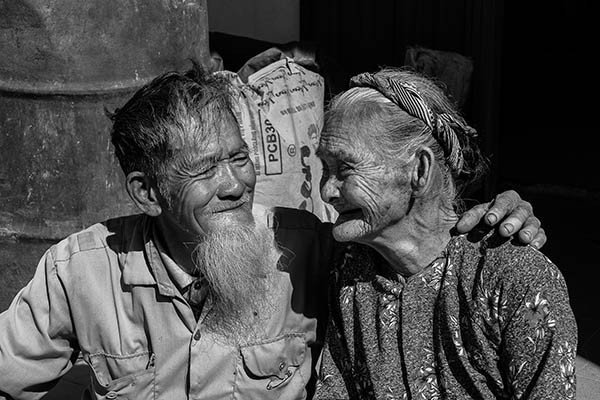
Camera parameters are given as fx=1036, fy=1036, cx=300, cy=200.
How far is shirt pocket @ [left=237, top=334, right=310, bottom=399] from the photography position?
276 cm

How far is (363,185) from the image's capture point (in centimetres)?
248

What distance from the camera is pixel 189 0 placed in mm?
4070

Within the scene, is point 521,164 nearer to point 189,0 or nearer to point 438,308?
point 189,0

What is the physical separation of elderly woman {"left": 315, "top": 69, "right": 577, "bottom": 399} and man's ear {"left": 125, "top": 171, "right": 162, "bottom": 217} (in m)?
0.48

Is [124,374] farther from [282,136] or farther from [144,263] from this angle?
[282,136]

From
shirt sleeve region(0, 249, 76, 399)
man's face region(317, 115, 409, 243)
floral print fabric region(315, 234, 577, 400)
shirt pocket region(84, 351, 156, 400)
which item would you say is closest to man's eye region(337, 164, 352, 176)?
man's face region(317, 115, 409, 243)

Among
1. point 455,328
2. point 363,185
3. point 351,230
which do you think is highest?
point 363,185

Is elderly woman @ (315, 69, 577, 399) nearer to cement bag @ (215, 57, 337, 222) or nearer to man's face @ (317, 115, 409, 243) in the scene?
man's face @ (317, 115, 409, 243)

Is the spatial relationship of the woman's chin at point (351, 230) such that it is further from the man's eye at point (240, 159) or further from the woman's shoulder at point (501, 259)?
the man's eye at point (240, 159)

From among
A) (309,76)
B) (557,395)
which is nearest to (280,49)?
(309,76)

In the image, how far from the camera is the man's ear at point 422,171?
2445mm

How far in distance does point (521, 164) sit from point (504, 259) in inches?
183

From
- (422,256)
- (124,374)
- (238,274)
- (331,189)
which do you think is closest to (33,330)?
(124,374)

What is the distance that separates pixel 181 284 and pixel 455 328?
0.74 meters
